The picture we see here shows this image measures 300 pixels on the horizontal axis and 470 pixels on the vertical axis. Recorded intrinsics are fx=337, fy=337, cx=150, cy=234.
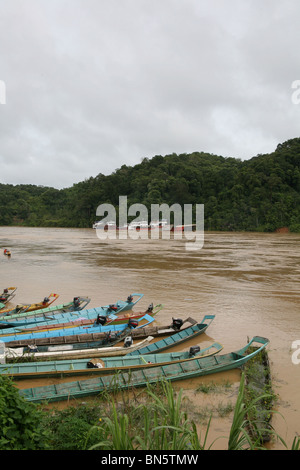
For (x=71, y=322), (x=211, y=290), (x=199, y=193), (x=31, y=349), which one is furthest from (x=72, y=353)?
(x=199, y=193)

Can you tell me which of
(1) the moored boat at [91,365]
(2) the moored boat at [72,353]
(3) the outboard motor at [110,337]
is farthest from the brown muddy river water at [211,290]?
(3) the outboard motor at [110,337]

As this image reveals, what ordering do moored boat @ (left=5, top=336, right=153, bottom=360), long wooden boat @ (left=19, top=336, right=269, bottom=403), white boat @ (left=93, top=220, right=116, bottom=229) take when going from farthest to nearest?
white boat @ (left=93, top=220, right=116, bottom=229)
moored boat @ (left=5, top=336, right=153, bottom=360)
long wooden boat @ (left=19, top=336, right=269, bottom=403)

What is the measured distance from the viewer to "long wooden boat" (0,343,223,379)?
21.3 feet

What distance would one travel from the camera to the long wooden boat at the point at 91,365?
6480 mm

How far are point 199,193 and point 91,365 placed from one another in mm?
65605

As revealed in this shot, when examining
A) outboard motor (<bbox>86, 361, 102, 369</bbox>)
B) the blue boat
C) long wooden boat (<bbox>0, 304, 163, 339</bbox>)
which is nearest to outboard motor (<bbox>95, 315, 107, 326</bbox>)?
long wooden boat (<bbox>0, 304, 163, 339</bbox>)

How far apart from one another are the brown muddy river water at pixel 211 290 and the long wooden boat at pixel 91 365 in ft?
1.11

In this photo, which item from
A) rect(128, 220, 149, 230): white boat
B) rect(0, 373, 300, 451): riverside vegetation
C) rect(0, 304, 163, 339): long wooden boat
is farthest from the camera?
rect(128, 220, 149, 230): white boat

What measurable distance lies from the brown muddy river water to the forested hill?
29498mm

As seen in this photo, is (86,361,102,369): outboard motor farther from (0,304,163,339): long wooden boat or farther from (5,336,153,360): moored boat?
(0,304,163,339): long wooden boat

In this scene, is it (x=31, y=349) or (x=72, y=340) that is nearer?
(x=31, y=349)

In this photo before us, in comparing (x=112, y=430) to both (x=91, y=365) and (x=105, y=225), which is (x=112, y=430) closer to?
(x=91, y=365)

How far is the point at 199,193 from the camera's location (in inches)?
2771
